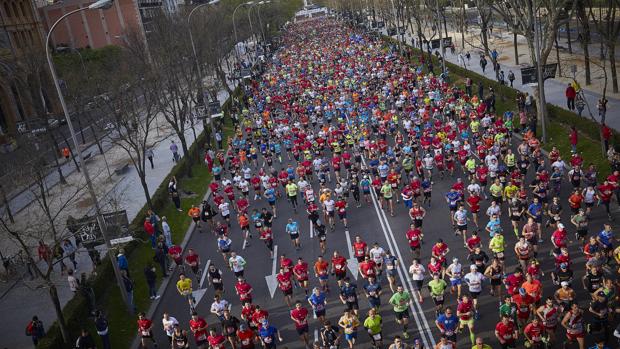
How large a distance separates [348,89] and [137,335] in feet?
112

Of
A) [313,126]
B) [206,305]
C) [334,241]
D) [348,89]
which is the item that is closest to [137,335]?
[206,305]

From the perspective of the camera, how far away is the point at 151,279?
18.2 m

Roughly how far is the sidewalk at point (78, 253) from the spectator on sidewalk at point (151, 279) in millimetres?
1912

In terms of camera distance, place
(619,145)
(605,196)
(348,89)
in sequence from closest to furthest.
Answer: (605,196) → (619,145) → (348,89)

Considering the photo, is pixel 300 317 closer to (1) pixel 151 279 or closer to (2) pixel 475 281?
(2) pixel 475 281

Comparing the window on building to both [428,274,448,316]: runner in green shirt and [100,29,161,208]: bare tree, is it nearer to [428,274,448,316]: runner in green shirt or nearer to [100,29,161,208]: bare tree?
→ [100,29,161,208]: bare tree

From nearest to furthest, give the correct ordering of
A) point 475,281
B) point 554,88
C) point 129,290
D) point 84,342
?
point 475,281 < point 84,342 < point 129,290 < point 554,88

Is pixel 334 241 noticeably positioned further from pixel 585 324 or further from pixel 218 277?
pixel 585 324

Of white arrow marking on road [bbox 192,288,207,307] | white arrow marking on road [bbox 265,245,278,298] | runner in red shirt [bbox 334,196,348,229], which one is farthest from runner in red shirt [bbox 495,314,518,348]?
runner in red shirt [bbox 334,196,348,229]

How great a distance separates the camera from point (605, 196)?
1753cm

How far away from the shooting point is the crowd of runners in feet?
42.2

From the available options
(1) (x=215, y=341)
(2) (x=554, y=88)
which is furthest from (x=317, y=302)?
(2) (x=554, y=88)

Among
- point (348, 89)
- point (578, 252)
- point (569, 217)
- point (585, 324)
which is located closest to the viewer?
point (585, 324)

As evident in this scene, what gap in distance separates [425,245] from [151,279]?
8.37 metres
